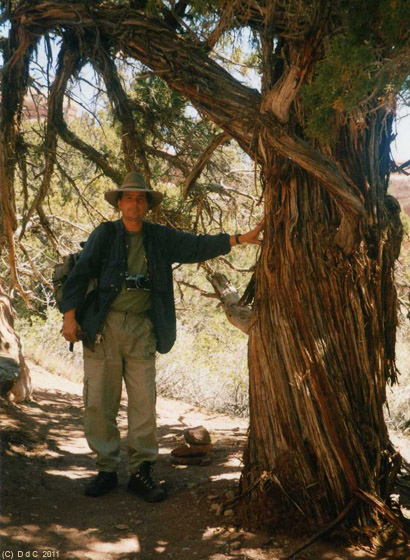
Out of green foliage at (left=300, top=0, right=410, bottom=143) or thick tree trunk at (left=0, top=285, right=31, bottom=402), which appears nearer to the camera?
green foliage at (left=300, top=0, right=410, bottom=143)

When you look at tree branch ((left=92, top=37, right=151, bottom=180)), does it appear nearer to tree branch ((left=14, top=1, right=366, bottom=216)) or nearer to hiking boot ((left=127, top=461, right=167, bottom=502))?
tree branch ((left=14, top=1, right=366, bottom=216))

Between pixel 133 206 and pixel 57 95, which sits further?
pixel 57 95

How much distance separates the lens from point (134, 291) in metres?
3.57

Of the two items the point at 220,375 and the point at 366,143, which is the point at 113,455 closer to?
the point at 366,143

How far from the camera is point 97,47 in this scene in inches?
136

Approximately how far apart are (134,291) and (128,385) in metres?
0.58

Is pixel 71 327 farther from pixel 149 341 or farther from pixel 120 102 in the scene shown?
pixel 120 102

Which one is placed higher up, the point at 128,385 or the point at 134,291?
the point at 134,291

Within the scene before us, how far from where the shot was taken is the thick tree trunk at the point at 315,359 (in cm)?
288

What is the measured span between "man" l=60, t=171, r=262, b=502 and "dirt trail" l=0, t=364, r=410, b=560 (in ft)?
0.73

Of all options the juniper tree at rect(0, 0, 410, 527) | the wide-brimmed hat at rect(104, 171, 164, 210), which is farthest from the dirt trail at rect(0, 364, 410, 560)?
the wide-brimmed hat at rect(104, 171, 164, 210)

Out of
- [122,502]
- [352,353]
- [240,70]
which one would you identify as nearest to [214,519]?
[122,502]

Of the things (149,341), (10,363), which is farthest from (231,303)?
(10,363)

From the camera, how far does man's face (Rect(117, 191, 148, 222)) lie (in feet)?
12.0
